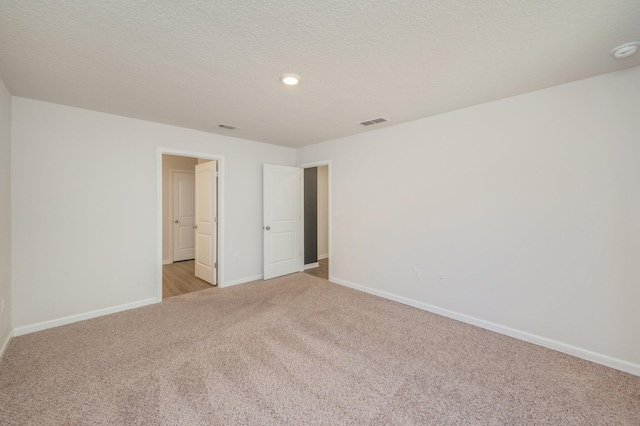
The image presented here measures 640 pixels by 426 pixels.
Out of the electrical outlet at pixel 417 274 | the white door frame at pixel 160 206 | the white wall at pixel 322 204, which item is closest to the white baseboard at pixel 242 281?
the white door frame at pixel 160 206

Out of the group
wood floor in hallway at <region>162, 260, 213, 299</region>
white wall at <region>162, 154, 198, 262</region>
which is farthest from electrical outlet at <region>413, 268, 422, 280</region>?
white wall at <region>162, 154, 198, 262</region>

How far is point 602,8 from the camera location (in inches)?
59.9

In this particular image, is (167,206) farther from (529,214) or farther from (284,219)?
(529,214)

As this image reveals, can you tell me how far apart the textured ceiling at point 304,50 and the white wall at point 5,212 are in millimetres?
248

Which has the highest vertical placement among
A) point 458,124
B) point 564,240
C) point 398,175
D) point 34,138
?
point 458,124

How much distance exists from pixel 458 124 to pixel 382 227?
1.64 m

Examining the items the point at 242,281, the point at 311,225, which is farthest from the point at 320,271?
the point at 242,281

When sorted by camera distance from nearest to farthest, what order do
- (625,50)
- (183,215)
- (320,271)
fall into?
(625,50) → (320,271) → (183,215)

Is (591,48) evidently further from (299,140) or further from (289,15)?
(299,140)

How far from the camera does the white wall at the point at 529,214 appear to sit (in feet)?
7.28

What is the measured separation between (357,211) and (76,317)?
149 inches

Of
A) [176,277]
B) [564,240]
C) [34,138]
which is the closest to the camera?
[564,240]

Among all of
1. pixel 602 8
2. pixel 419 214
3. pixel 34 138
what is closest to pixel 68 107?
pixel 34 138

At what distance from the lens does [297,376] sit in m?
2.09
